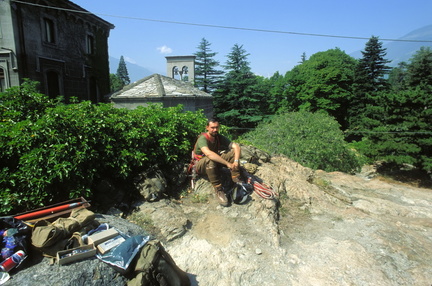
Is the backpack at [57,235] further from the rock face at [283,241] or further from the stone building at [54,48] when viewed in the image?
the stone building at [54,48]

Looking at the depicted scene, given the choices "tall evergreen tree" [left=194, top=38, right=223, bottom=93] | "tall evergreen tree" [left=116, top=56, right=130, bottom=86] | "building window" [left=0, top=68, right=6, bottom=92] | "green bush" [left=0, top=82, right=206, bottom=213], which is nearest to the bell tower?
"tall evergreen tree" [left=194, top=38, right=223, bottom=93]

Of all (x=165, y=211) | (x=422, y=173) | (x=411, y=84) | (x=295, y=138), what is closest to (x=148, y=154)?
(x=165, y=211)

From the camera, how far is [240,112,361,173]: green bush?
47.8ft

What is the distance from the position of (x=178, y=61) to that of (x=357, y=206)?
32.5 meters

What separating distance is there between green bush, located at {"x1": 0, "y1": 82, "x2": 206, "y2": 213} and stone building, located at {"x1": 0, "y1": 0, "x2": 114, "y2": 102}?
8625 millimetres

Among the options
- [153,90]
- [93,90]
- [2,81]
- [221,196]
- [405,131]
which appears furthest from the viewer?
[93,90]

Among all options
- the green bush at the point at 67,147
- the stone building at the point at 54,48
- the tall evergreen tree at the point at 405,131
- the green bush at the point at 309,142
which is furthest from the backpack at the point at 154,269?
the tall evergreen tree at the point at 405,131

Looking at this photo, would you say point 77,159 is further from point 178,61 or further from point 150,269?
point 178,61

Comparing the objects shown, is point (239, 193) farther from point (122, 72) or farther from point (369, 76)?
point (122, 72)

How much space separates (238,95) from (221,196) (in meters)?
30.4

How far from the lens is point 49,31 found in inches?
637

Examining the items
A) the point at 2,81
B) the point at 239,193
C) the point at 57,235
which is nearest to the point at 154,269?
the point at 57,235

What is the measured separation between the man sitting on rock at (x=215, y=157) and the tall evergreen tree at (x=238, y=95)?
28.5 m

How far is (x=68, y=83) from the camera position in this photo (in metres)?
17.8
